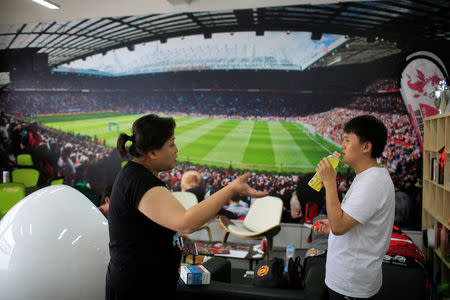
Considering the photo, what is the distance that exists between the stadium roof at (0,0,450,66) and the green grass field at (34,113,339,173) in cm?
152

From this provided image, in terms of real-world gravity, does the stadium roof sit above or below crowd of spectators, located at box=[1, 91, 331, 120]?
above

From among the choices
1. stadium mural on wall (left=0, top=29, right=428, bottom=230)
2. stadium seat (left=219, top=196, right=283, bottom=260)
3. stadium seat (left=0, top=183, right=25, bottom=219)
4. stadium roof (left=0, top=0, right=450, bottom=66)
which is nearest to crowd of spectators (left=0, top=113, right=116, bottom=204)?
stadium mural on wall (left=0, top=29, right=428, bottom=230)

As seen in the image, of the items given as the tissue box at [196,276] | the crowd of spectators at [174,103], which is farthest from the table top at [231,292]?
the crowd of spectators at [174,103]

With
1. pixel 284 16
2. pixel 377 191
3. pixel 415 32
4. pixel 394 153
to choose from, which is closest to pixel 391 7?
pixel 415 32

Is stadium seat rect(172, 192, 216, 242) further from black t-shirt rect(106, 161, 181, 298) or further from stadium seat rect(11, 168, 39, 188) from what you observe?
black t-shirt rect(106, 161, 181, 298)

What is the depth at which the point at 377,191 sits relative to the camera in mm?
1334

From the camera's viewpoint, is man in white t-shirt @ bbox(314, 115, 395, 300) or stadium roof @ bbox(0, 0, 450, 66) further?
stadium roof @ bbox(0, 0, 450, 66)

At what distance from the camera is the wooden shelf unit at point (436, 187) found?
11.2ft

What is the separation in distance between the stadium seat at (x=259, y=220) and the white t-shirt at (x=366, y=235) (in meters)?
3.08

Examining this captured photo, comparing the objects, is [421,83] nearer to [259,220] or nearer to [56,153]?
[259,220]

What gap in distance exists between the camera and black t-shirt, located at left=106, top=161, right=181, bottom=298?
3.96 ft

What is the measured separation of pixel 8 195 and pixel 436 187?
207 inches

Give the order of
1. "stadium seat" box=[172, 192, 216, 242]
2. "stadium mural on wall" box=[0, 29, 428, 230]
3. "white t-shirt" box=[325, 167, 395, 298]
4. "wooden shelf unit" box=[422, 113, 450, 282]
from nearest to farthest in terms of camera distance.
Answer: "white t-shirt" box=[325, 167, 395, 298], "wooden shelf unit" box=[422, 113, 450, 282], "stadium mural on wall" box=[0, 29, 428, 230], "stadium seat" box=[172, 192, 216, 242]

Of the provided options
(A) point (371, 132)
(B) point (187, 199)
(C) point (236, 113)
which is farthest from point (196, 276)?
(C) point (236, 113)
